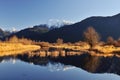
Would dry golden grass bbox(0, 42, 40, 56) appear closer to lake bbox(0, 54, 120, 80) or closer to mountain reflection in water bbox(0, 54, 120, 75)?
mountain reflection in water bbox(0, 54, 120, 75)

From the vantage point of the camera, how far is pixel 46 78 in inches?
1345

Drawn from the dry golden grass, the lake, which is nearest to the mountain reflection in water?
the lake

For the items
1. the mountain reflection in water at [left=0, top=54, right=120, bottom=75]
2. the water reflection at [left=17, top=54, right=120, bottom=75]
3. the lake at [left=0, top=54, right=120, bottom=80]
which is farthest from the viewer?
the mountain reflection in water at [left=0, top=54, right=120, bottom=75]

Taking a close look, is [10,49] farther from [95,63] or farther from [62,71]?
[62,71]

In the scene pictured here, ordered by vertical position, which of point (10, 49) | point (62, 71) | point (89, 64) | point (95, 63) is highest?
point (10, 49)

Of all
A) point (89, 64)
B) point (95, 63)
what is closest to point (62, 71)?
point (89, 64)

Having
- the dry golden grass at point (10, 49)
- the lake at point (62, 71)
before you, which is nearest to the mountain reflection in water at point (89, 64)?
the lake at point (62, 71)

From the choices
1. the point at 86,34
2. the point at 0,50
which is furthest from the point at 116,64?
the point at 86,34

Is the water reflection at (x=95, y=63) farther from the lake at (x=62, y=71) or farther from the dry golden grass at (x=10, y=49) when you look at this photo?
the dry golden grass at (x=10, y=49)

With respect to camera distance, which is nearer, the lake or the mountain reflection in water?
the lake

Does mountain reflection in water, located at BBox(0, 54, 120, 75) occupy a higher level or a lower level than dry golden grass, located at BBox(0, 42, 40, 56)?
lower

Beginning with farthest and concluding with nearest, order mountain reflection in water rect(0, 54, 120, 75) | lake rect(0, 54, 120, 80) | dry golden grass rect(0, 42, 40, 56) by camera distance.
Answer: dry golden grass rect(0, 42, 40, 56), mountain reflection in water rect(0, 54, 120, 75), lake rect(0, 54, 120, 80)

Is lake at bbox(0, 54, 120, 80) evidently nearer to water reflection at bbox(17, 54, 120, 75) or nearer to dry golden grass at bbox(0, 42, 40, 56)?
water reflection at bbox(17, 54, 120, 75)

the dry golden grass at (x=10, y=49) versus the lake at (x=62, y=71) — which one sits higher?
the dry golden grass at (x=10, y=49)
